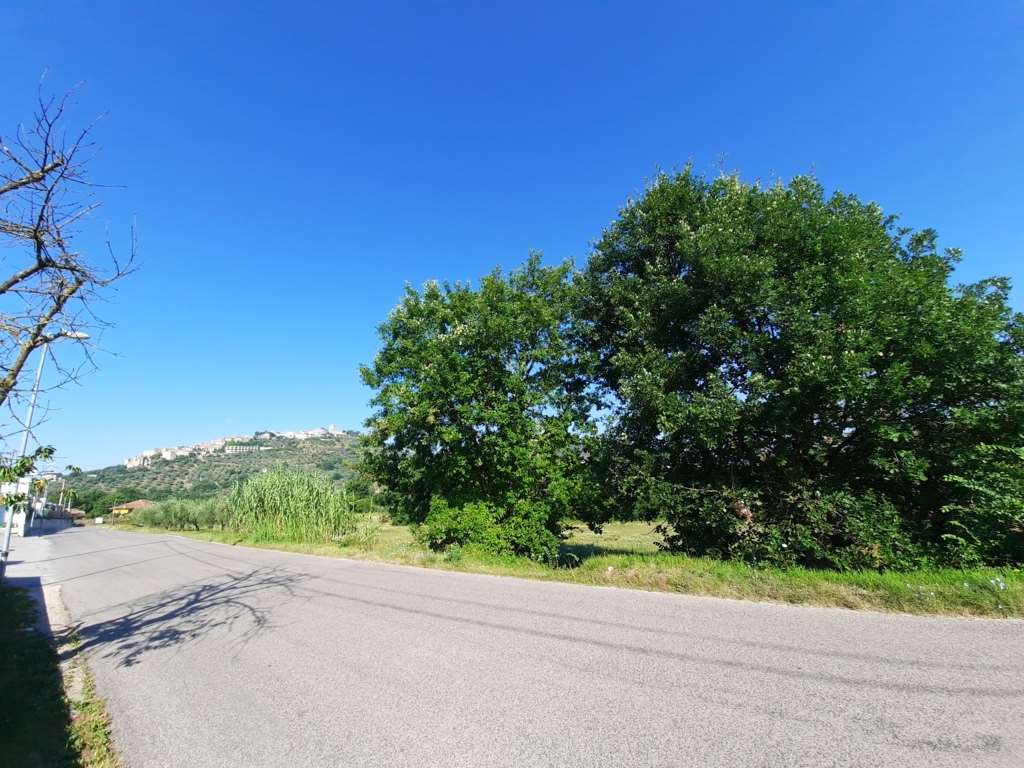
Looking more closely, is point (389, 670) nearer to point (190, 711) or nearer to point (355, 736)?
point (355, 736)

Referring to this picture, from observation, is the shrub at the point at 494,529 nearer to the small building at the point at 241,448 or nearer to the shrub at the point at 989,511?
the shrub at the point at 989,511

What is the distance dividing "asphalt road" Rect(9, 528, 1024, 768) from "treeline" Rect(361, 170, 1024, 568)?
3.54 meters

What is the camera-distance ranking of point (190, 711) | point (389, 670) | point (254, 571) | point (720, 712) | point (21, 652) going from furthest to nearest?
point (254, 571) → point (21, 652) → point (389, 670) → point (190, 711) → point (720, 712)

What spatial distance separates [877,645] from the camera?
4.41m

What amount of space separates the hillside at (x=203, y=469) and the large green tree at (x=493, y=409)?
83.2 m

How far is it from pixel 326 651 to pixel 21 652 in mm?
4460

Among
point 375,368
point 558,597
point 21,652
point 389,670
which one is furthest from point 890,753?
point 375,368

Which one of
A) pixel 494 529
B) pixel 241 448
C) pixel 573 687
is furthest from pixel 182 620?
pixel 241 448

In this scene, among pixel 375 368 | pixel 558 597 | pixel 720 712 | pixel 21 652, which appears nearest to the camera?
pixel 720 712

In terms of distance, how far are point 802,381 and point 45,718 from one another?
1071 cm

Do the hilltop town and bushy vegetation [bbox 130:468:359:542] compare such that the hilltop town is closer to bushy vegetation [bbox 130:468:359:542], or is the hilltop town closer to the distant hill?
the distant hill

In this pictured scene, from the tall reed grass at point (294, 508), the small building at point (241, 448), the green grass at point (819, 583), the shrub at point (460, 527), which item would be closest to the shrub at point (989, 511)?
the green grass at point (819, 583)

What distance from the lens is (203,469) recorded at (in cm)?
12300

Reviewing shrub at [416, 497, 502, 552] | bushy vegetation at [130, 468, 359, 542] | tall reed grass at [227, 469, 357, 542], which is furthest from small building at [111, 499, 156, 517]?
shrub at [416, 497, 502, 552]
